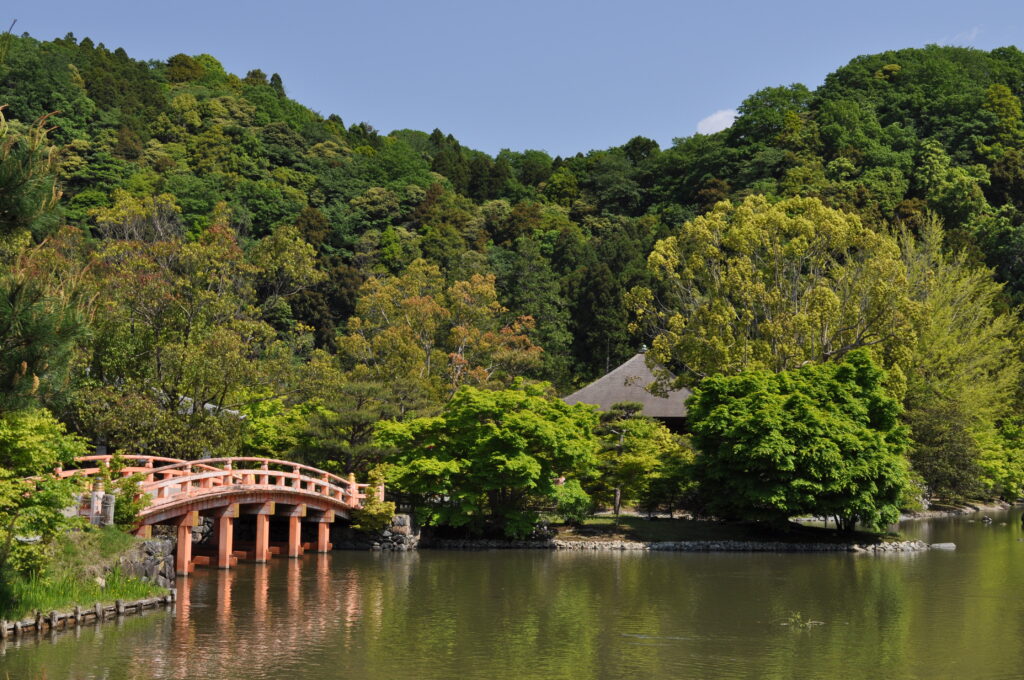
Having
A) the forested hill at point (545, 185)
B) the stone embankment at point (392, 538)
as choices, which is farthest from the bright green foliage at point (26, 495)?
the forested hill at point (545, 185)

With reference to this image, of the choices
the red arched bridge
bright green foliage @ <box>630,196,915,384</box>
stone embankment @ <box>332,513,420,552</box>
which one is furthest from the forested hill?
stone embankment @ <box>332,513,420,552</box>

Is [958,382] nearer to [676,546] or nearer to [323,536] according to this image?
[676,546]

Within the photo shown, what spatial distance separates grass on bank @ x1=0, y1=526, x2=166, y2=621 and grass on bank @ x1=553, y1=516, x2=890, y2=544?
49.1 ft

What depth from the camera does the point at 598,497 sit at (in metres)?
35.4

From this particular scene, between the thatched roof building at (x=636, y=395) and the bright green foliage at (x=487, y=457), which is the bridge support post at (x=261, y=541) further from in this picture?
the thatched roof building at (x=636, y=395)

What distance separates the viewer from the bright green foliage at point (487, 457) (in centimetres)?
3033

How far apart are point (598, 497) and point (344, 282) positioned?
33.9 m

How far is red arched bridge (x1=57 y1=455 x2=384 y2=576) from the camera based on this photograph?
24141 millimetres

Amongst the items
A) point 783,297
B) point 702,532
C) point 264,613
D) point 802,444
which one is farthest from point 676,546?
point 264,613

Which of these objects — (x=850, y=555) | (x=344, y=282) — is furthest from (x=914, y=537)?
(x=344, y=282)

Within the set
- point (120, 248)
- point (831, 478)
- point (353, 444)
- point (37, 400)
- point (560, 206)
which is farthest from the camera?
point (560, 206)

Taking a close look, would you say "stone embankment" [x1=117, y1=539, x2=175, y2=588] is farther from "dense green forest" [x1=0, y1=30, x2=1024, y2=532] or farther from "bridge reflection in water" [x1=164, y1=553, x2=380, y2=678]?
"dense green forest" [x1=0, y1=30, x2=1024, y2=532]

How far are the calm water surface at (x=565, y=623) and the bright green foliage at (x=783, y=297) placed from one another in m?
9.13

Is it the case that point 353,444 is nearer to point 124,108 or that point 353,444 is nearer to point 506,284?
point 506,284
